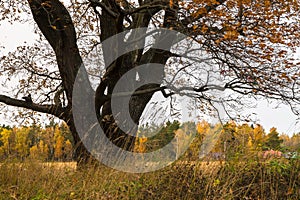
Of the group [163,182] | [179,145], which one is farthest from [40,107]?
[163,182]

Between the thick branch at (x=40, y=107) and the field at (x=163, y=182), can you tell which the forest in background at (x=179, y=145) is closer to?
the field at (x=163, y=182)

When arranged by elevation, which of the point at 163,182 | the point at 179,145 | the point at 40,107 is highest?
the point at 40,107

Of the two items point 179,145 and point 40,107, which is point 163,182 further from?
point 40,107

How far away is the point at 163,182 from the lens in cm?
551

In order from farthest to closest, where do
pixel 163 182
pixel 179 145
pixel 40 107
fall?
pixel 40 107 < pixel 179 145 < pixel 163 182

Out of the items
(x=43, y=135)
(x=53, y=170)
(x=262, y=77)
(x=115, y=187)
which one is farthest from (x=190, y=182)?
(x=262, y=77)

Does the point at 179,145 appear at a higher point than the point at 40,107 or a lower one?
lower

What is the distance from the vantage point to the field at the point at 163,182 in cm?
535

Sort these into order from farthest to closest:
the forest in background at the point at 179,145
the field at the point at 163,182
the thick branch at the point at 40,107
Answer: the thick branch at the point at 40,107 < the forest in background at the point at 179,145 < the field at the point at 163,182

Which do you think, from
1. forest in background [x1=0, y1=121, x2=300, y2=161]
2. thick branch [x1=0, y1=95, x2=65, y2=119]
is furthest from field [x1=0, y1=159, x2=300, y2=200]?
thick branch [x1=0, y1=95, x2=65, y2=119]

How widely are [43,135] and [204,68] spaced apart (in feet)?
15.7

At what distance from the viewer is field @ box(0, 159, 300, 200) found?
5.35 metres

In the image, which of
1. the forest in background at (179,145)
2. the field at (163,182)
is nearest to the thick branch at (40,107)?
the forest in background at (179,145)

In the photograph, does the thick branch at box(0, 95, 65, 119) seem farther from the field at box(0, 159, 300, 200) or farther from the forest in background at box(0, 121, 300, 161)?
the field at box(0, 159, 300, 200)
